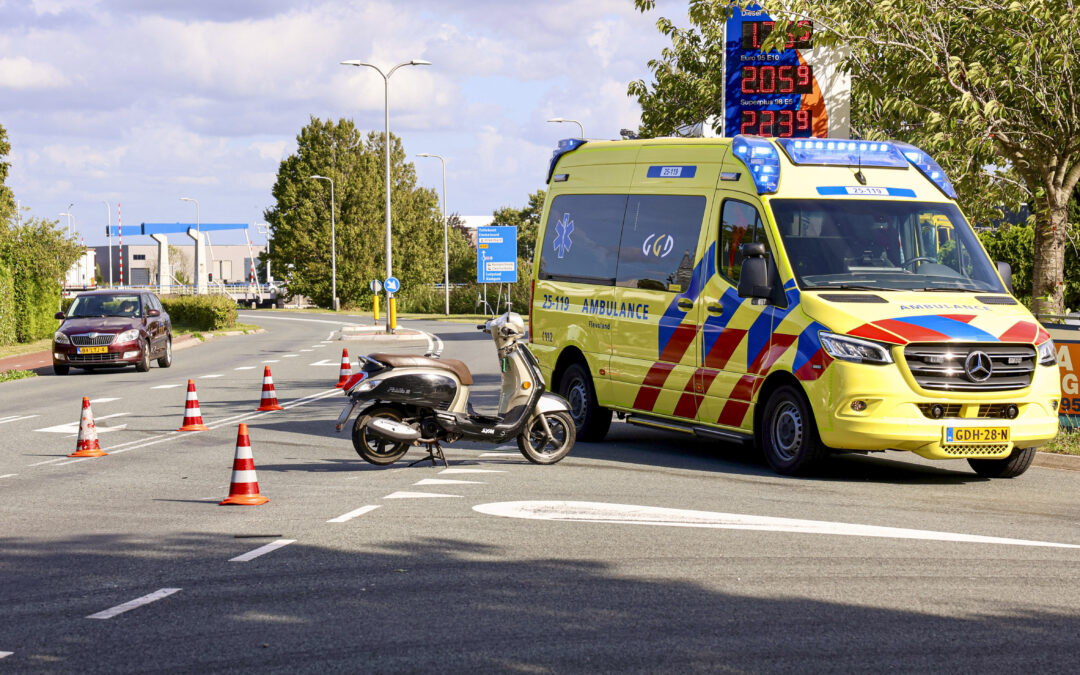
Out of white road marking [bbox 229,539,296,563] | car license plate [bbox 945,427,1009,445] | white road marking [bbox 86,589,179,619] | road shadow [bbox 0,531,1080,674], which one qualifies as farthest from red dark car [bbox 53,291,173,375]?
white road marking [bbox 86,589,179,619]

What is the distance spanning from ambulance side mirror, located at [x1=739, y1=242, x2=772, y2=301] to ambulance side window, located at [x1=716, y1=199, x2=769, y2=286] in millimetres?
382

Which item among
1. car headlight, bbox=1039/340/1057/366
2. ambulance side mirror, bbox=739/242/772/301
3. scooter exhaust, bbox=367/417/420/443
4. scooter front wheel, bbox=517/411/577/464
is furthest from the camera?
scooter front wheel, bbox=517/411/577/464

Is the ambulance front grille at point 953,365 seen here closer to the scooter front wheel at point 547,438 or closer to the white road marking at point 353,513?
the scooter front wheel at point 547,438

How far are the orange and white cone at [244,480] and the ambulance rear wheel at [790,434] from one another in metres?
4.14

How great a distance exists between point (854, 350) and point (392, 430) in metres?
3.90

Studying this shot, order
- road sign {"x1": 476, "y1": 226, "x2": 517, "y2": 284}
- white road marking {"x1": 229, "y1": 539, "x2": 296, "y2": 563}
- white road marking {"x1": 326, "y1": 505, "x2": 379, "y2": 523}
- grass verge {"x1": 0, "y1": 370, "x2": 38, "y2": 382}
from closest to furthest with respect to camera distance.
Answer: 1. white road marking {"x1": 229, "y1": 539, "x2": 296, "y2": 563}
2. white road marking {"x1": 326, "y1": 505, "x2": 379, "y2": 523}
3. grass verge {"x1": 0, "y1": 370, "x2": 38, "y2": 382}
4. road sign {"x1": 476, "y1": 226, "x2": 517, "y2": 284}

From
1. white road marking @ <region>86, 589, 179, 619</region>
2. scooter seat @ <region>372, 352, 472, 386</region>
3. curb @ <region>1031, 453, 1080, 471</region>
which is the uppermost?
scooter seat @ <region>372, 352, 472, 386</region>

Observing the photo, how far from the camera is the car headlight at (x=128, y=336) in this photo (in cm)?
2495

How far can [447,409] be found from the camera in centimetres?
1112

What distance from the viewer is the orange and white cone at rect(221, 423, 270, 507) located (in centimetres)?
917

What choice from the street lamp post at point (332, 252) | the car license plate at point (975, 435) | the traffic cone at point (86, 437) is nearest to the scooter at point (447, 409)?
the traffic cone at point (86, 437)

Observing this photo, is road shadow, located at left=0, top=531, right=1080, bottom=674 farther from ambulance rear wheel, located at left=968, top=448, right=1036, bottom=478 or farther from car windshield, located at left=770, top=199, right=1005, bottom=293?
car windshield, located at left=770, top=199, right=1005, bottom=293

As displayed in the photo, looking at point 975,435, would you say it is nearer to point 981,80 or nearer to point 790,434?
point 790,434

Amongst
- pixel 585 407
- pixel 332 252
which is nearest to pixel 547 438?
pixel 585 407
